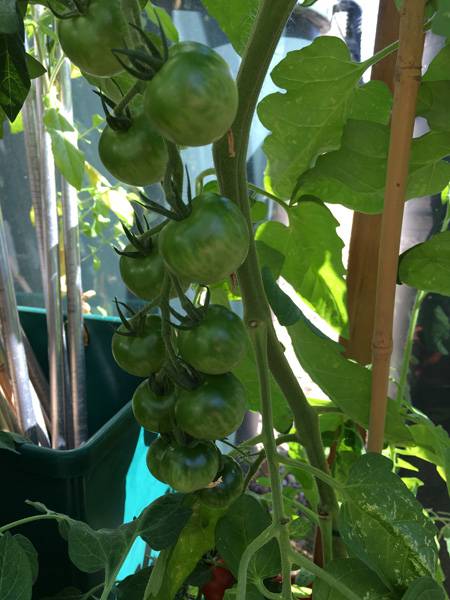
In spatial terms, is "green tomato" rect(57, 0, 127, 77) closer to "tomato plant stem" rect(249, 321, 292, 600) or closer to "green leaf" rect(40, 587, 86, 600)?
"tomato plant stem" rect(249, 321, 292, 600)

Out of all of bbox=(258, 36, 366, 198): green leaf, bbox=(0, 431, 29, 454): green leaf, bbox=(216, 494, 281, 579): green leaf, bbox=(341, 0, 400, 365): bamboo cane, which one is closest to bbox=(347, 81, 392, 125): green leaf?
bbox=(258, 36, 366, 198): green leaf

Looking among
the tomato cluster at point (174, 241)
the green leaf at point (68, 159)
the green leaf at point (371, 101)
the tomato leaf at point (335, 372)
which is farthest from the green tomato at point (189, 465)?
the green leaf at point (68, 159)

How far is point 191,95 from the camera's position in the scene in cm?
15

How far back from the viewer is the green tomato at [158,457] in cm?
25

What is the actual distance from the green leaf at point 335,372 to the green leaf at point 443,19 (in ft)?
0.53

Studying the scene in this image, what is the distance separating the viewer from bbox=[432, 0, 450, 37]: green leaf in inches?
9.2

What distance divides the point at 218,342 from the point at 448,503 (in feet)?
2.43

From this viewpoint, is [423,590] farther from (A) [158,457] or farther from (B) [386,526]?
(A) [158,457]

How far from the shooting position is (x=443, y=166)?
13.1 inches

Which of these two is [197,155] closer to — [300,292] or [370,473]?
[300,292]

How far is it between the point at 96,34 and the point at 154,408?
15cm

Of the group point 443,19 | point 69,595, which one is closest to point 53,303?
point 69,595

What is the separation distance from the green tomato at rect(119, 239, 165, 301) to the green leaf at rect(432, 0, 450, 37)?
5.9 inches

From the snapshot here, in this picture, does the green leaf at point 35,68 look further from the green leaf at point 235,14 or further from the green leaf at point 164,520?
the green leaf at point 164,520
